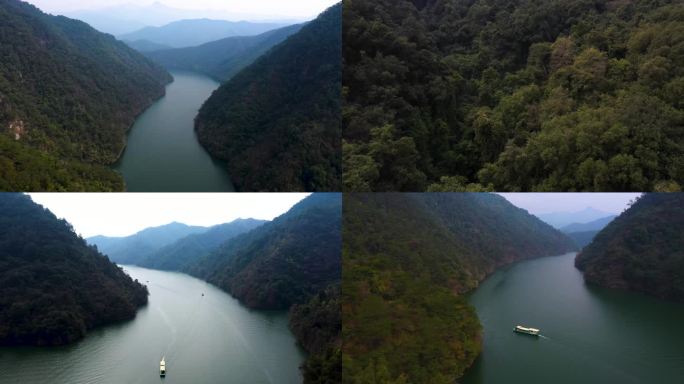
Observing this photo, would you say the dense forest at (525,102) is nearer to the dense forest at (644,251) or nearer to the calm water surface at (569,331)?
the dense forest at (644,251)

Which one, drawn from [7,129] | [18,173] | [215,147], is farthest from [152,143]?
[18,173]

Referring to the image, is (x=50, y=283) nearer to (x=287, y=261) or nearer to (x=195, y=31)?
(x=287, y=261)

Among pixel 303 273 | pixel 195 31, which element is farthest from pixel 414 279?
pixel 195 31

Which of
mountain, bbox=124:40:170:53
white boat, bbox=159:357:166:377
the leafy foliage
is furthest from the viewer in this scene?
mountain, bbox=124:40:170:53

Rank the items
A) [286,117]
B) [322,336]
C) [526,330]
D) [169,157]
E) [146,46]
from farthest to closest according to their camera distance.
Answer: [146,46], [286,117], [169,157], [322,336], [526,330]

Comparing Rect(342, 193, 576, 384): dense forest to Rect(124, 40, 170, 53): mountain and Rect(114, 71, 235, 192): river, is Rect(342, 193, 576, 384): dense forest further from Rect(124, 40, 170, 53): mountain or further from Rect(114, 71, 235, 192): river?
Rect(124, 40, 170, 53): mountain

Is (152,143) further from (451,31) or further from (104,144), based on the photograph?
(451,31)

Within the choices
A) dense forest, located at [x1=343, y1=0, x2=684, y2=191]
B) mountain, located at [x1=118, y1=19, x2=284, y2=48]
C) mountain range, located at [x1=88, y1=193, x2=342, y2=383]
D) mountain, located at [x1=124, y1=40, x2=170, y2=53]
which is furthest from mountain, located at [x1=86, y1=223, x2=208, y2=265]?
mountain, located at [x1=124, y1=40, x2=170, y2=53]

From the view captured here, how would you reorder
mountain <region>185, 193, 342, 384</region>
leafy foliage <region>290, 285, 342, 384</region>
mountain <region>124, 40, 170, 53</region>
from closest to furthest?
leafy foliage <region>290, 285, 342, 384</region> → mountain <region>185, 193, 342, 384</region> → mountain <region>124, 40, 170, 53</region>
